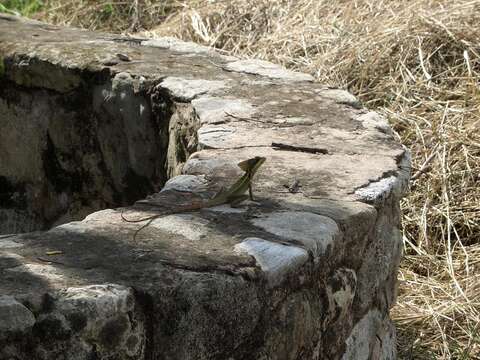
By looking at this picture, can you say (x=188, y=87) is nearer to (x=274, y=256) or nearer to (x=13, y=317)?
(x=274, y=256)

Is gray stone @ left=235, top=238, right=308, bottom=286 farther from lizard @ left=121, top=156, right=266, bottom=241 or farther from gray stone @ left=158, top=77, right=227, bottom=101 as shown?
gray stone @ left=158, top=77, right=227, bottom=101

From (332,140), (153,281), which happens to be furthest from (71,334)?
(332,140)

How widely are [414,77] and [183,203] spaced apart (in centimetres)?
265

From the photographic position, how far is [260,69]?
381cm

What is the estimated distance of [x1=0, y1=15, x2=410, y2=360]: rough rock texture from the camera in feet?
6.76

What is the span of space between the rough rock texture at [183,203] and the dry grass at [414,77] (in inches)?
26.0

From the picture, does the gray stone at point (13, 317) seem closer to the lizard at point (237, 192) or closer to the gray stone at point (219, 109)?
the lizard at point (237, 192)

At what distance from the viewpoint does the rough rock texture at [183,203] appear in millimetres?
2061

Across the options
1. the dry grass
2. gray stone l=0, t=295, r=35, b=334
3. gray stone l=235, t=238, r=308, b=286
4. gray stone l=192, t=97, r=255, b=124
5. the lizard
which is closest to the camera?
gray stone l=0, t=295, r=35, b=334

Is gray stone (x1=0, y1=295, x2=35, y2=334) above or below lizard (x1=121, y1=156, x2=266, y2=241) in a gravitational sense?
below

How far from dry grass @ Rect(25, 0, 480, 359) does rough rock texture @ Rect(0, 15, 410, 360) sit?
661 mm

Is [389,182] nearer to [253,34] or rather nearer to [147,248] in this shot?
[147,248]

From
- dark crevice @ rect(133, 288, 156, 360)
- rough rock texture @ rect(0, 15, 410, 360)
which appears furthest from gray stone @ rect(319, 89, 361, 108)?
dark crevice @ rect(133, 288, 156, 360)

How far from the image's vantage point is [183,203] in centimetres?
258
